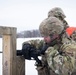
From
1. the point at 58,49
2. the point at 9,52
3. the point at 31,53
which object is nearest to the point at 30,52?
the point at 31,53

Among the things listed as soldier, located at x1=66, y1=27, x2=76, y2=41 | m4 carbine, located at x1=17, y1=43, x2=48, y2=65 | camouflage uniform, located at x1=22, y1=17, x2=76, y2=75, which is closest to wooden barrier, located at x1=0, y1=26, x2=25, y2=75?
m4 carbine, located at x1=17, y1=43, x2=48, y2=65

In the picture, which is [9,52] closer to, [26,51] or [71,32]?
[26,51]

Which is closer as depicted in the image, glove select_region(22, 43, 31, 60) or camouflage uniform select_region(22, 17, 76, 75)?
camouflage uniform select_region(22, 17, 76, 75)

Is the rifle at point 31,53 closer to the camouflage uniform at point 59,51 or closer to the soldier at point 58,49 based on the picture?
the camouflage uniform at point 59,51

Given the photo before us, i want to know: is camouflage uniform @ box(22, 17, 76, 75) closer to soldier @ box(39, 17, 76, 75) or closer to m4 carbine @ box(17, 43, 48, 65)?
soldier @ box(39, 17, 76, 75)

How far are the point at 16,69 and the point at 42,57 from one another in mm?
373

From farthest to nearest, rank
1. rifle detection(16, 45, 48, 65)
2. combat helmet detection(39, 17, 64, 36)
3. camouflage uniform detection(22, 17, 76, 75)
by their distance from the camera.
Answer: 1. rifle detection(16, 45, 48, 65)
2. combat helmet detection(39, 17, 64, 36)
3. camouflage uniform detection(22, 17, 76, 75)

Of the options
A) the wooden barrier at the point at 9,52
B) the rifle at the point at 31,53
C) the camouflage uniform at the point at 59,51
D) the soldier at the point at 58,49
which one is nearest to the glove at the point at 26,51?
the rifle at the point at 31,53

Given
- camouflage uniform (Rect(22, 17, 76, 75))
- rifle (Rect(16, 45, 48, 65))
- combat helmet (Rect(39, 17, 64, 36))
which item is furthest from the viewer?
rifle (Rect(16, 45, 48, 65))

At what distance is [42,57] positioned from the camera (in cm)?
308

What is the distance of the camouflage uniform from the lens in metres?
2.58

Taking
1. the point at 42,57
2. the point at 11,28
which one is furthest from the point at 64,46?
the point at 11,28

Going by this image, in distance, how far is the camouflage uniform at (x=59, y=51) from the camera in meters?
2.58

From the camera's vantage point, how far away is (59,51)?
2.74 metres
